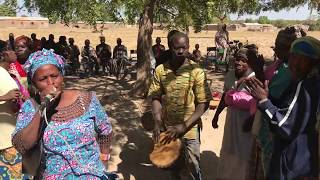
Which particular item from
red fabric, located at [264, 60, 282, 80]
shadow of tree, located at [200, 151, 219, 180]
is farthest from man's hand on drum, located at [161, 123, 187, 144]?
shadow of tree, located at [200, 151, 219, 180]

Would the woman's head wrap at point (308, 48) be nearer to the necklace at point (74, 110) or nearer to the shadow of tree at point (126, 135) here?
the necklace at point (74, 110)

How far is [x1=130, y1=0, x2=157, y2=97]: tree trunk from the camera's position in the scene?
1014 cm

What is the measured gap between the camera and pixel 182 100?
4.32 metres

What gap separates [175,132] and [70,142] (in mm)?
1666

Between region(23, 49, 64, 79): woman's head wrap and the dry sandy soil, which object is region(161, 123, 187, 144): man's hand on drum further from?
region(23, 49, 64, 79): woman's head wrap

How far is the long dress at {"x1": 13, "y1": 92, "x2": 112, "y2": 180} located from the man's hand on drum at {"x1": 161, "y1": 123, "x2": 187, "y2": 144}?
4.87ft

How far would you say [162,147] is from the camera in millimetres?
4352

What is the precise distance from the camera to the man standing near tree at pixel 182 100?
4.23 m

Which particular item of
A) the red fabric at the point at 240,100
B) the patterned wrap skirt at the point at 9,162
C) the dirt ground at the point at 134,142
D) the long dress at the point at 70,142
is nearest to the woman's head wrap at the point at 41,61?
the long dress at the point at 70,142

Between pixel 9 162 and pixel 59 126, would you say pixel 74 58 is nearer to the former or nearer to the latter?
pixel 9 162

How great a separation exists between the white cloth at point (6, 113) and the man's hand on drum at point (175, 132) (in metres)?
1.51

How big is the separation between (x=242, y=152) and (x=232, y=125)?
0.31 metres

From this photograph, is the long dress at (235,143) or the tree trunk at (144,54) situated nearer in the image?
the long dress at (235,143)

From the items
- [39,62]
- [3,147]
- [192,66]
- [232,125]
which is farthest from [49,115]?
[232,125]
